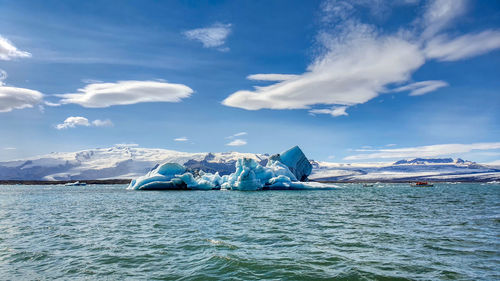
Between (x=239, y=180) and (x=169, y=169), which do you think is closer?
(x=239, y=180)

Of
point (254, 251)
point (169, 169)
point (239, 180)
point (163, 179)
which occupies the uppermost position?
point (169, 169)

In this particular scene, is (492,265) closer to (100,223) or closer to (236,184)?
(100,223)

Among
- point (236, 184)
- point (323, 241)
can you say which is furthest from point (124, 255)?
point (236, 184)

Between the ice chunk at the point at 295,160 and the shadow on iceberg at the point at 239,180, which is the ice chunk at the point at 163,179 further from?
the ice chunk at the point at 295,160

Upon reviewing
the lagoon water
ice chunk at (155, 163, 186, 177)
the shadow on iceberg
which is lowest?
the lagoon water

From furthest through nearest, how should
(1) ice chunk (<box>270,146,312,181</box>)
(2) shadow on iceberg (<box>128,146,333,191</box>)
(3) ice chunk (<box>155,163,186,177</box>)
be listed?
(1) ice chunk (<box>270,146,312,181</box>) < (3) ice chunk (<box>155,163,186,177</box>) < (2) shadow on iceberg (<box>128,146,333,191</box>)

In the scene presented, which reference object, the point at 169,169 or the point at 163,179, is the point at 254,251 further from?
the point at 169,169

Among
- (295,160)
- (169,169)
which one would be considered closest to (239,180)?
(169,169)

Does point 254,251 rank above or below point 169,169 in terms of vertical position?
below

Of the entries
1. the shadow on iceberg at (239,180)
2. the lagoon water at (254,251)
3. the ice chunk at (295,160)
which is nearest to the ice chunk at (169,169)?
the shadow on iceberg at (239,180)

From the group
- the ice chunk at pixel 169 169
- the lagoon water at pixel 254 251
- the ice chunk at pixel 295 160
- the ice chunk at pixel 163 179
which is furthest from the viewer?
the ice chunk at pixel 295 160

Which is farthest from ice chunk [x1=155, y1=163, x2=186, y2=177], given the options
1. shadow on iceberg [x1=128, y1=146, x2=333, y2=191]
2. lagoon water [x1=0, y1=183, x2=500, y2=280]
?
lagoon water [x1=0, y1=183, x2=500, y2=280]

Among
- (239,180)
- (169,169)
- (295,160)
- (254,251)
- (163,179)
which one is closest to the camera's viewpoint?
(254,251)

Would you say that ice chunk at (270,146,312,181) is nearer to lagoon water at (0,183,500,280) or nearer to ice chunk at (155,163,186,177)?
ice chunk at (155,163,186,177)
